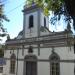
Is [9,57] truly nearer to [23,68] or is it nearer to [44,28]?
[23,68]

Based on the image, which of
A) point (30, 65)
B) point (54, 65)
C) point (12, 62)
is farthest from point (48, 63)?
point (12, 62)

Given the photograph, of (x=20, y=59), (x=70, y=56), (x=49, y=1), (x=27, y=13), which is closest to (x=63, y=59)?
(x=70, y=56)

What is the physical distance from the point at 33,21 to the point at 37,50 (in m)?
3.56

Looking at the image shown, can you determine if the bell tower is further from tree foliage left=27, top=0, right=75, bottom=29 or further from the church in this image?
tree foliage left=27, top=0, right=75, bottom=29

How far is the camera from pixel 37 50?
64.1ft

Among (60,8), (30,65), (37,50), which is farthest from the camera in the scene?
(30,65)

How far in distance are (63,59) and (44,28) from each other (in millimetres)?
4333

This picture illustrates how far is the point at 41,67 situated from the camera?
62.1 feet

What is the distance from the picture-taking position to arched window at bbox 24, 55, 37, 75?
19953 millimetres

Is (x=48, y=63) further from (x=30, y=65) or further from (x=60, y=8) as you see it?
(x=60, y=8)

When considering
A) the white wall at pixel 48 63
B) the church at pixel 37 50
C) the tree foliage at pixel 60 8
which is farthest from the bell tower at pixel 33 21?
the tree foliage at pixel 60 8

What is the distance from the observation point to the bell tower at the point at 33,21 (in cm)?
2039

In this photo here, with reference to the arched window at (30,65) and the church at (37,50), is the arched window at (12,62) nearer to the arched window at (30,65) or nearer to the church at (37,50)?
the church at (37,50)

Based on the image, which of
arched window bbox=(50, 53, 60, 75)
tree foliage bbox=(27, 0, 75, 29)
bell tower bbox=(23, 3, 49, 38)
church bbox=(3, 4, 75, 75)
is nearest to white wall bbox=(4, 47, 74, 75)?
church bbox=(3, 4, 75, 75)
